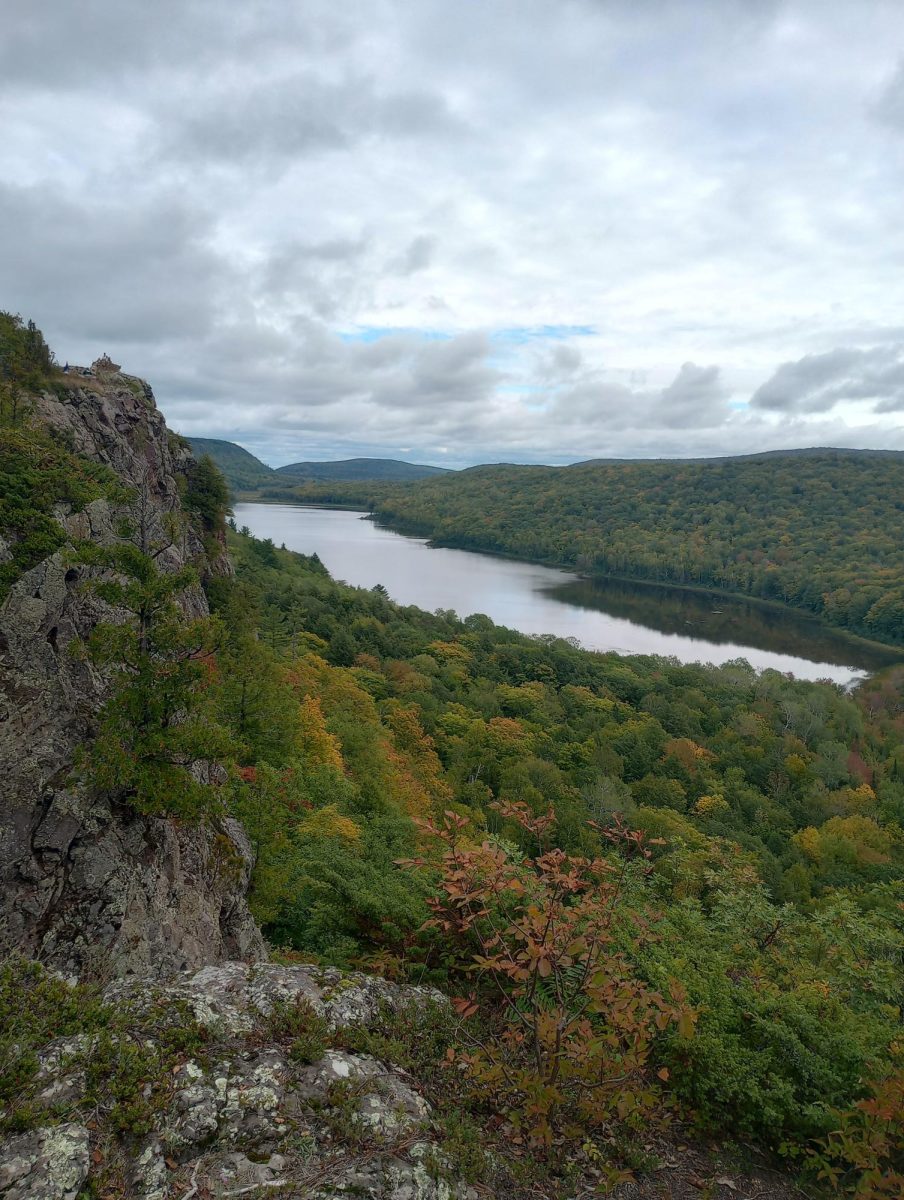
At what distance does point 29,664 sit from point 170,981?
161 inches

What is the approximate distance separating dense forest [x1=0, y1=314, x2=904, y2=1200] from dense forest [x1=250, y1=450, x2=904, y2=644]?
3169 inches

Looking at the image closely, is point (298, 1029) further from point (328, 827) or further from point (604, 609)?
point (604, 609)

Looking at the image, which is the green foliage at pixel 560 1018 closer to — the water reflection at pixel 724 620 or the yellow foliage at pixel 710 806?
the yellow foliage at pixel 710 806

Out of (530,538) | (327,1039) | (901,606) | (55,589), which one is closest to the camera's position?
(327,1039)

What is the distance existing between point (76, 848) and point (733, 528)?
163m

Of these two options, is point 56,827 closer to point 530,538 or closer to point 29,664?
point 29,664

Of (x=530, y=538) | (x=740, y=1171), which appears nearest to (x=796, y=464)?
(x=530, y=538)

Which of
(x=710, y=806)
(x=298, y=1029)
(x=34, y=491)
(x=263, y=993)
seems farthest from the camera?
(x=710, y=806)

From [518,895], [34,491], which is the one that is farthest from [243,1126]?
[34,491]

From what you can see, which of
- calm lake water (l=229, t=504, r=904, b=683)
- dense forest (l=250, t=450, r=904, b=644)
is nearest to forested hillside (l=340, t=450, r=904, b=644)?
dense forest (l=250, t=450, r=904, b=644)

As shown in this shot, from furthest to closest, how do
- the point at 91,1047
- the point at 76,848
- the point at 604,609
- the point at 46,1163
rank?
the point at 604,609 < the point at 76,848 < the point at 91,1047 < the point at 46,1163

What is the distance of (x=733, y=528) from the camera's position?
149875 millimetres

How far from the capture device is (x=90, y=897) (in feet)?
19.4

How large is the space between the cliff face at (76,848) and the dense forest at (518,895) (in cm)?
36
